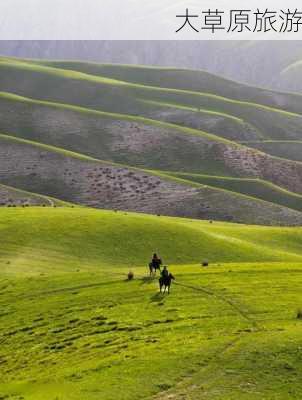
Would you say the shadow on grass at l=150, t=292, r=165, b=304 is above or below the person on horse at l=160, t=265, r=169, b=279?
below

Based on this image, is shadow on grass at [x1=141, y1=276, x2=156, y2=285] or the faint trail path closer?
the faint trail path

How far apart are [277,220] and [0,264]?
80.3 meters

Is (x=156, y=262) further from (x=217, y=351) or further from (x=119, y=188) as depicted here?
(x=119, y=188)

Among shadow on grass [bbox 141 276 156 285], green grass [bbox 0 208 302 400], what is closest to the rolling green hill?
green grass [bbox 0 208 302 400]

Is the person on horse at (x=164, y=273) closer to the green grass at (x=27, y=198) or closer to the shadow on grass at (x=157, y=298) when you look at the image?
the shadow on grass at (x=157, y=298)

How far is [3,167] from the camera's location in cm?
16362

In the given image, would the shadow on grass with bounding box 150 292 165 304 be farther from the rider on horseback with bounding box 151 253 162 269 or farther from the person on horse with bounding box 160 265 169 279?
the rider on horseback with bounding box 151 253 162 269

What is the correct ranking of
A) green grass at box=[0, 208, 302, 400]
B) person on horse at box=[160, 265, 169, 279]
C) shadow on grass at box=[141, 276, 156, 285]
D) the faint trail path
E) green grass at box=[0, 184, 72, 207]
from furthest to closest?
green grass at box=[0, 184, 72, 207] < shadow on grass at box=[141, 276, 156, 285] < person on horse at box=[160, 265, 169, 279] < green grass at box=[0, 208, 302, 400] < the faint trail path

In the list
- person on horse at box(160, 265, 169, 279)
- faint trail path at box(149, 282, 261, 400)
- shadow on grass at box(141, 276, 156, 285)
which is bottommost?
faint trail path at box(149, 282, 261, 400)

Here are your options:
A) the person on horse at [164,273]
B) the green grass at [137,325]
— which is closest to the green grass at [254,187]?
the green grass at [137,325]

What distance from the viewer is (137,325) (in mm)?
42812

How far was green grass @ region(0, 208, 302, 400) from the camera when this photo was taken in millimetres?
32500

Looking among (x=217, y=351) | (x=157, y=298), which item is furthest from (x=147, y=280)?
(x=217, y=351)

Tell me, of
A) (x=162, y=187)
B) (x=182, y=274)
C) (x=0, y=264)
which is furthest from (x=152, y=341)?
(x=162, y=187)
